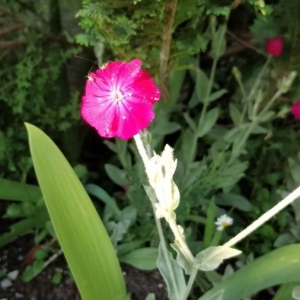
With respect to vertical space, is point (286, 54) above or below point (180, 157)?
above

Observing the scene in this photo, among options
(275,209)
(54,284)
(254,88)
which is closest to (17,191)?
(54,284)

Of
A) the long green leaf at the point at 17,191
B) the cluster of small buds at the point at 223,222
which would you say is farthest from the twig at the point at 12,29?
the cluster of small buds at the point at 223,222

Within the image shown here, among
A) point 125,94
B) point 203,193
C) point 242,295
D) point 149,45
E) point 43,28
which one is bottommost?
point 242,295

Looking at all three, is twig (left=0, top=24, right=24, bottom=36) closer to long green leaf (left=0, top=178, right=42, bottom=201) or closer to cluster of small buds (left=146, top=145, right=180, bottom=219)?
long green leaf (left=0, top=178, right=42, bottom=201)

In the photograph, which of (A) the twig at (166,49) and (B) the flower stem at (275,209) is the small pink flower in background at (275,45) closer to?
(A) the twig at (166,49)

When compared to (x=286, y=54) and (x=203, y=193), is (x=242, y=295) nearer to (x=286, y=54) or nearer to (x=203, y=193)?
(x=203, y=193)

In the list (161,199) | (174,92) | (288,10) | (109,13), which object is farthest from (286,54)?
(161,199)
